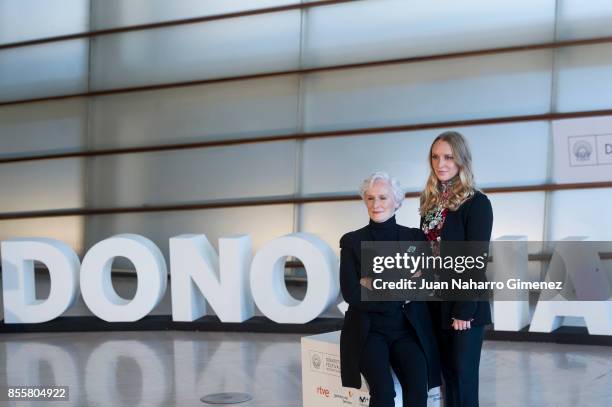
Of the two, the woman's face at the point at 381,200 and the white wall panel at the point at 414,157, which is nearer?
the woman's face at the point at 381,200

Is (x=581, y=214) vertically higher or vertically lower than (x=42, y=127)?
lower

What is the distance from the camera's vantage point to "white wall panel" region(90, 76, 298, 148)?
9.06 m

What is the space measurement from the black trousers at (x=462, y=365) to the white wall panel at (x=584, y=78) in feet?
18.4

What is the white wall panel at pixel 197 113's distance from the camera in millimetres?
9062

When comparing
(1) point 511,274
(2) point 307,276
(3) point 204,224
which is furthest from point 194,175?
(1) point 511,274

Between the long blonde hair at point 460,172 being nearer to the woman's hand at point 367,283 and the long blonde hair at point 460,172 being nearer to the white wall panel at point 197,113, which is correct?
the woman's hand at point 367,283

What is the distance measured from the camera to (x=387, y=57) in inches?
Answer: 336

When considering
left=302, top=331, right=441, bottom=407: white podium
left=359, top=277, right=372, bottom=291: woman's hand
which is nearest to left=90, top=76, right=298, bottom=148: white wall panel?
left=302, top=331, right=441, bottom=407: white podium

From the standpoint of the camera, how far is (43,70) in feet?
34.0

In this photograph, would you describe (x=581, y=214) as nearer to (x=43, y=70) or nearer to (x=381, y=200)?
(x=381, y=200)

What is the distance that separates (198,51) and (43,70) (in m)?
2.56

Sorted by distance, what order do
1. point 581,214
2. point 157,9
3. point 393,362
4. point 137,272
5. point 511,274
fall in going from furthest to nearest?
point 157,9 < point 581,214 < point 137,272 < point 511,274 < point 393,362

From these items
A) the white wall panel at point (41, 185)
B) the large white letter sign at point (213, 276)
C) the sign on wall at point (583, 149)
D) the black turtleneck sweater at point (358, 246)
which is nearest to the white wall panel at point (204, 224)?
the white wall panel at point (41, 185)

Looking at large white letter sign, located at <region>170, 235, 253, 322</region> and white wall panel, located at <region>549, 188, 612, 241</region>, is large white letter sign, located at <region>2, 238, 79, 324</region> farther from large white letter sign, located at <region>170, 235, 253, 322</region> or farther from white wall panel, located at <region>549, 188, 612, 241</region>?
white wall panel, located at <region>549, 188, 612, 241</region>
